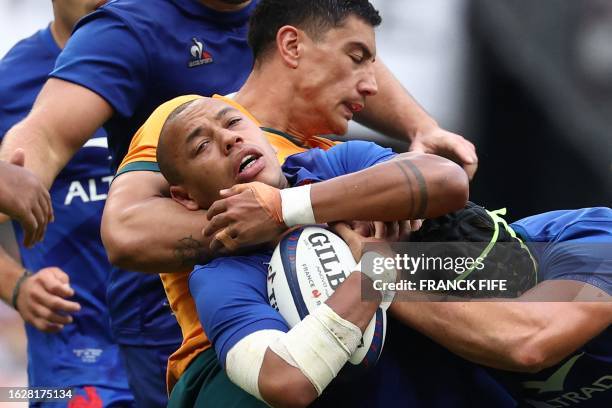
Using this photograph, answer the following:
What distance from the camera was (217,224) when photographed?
3604mm

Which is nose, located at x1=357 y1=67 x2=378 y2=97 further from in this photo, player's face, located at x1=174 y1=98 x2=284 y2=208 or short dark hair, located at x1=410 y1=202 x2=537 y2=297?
short dark hair, located at x1=410 y1=202 x2=537 y2=297

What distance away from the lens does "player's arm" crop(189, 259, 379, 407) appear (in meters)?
3.33

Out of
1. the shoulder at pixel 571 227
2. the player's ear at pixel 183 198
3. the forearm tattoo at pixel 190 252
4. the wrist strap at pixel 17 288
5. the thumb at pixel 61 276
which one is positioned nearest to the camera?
the shoulder at pixel 571 227

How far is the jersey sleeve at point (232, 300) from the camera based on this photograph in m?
3.42

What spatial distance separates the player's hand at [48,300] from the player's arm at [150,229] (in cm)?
119

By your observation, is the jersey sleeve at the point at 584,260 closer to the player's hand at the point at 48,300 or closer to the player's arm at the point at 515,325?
the player's arm at the point at 515,325

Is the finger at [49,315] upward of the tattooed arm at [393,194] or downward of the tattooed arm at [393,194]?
downward

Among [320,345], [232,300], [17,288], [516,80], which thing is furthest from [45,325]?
[516,80]

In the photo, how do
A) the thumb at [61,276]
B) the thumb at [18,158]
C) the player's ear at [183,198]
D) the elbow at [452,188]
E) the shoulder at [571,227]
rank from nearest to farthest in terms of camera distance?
the elbow at [452,188] < the shoulder at [571,227] < the player's ear at [183,198] < the thumb at [18,158] < the thumb at [61,276]

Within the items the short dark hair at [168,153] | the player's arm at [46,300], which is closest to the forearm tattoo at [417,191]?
the short dark hair at [168,153]

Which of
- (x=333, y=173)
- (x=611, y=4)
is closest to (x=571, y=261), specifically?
(x=333, y=173)

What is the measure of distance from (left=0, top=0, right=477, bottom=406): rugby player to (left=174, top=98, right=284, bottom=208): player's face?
30.8 inches

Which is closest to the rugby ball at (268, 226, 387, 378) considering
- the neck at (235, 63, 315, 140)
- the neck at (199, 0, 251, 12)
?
the neck at (235, 63, 315, 140)

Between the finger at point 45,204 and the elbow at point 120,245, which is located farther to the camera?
the finger at point 45,204
